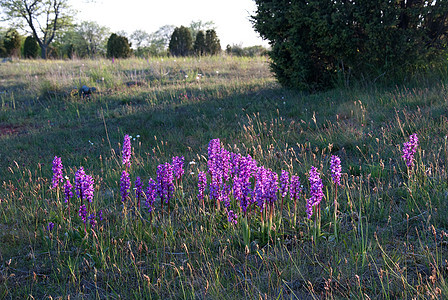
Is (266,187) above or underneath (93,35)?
underneath

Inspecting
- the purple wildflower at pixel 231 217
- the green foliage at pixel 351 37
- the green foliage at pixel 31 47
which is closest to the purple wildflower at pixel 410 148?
the purple wildflower at pixel 231 217

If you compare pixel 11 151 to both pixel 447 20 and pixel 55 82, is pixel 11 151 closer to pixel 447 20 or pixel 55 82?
pixel 55 82

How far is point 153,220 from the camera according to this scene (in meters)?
3.12

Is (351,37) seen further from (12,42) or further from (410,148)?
(12,42)

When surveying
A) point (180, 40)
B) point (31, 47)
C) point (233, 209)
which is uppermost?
point (31, 47)

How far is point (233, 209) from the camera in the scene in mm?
3404

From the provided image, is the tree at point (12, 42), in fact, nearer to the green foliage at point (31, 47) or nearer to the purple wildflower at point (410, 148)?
the green foliage at point (31, 47)

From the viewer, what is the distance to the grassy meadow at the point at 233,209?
2.52 m

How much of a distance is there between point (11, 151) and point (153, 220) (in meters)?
4.59

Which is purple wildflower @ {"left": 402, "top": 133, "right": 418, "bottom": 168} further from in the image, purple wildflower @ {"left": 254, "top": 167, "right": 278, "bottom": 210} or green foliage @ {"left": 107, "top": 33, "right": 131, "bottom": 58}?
green foliage @ {"left": 107, "top": 33, "right": 131, "bottom": 58}

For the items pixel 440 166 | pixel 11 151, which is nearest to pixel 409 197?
pixel 440 166

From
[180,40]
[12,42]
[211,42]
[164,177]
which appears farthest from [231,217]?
[12,42]

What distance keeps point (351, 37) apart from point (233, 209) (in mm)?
5655

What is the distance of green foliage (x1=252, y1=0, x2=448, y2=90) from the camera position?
7.21 meters
